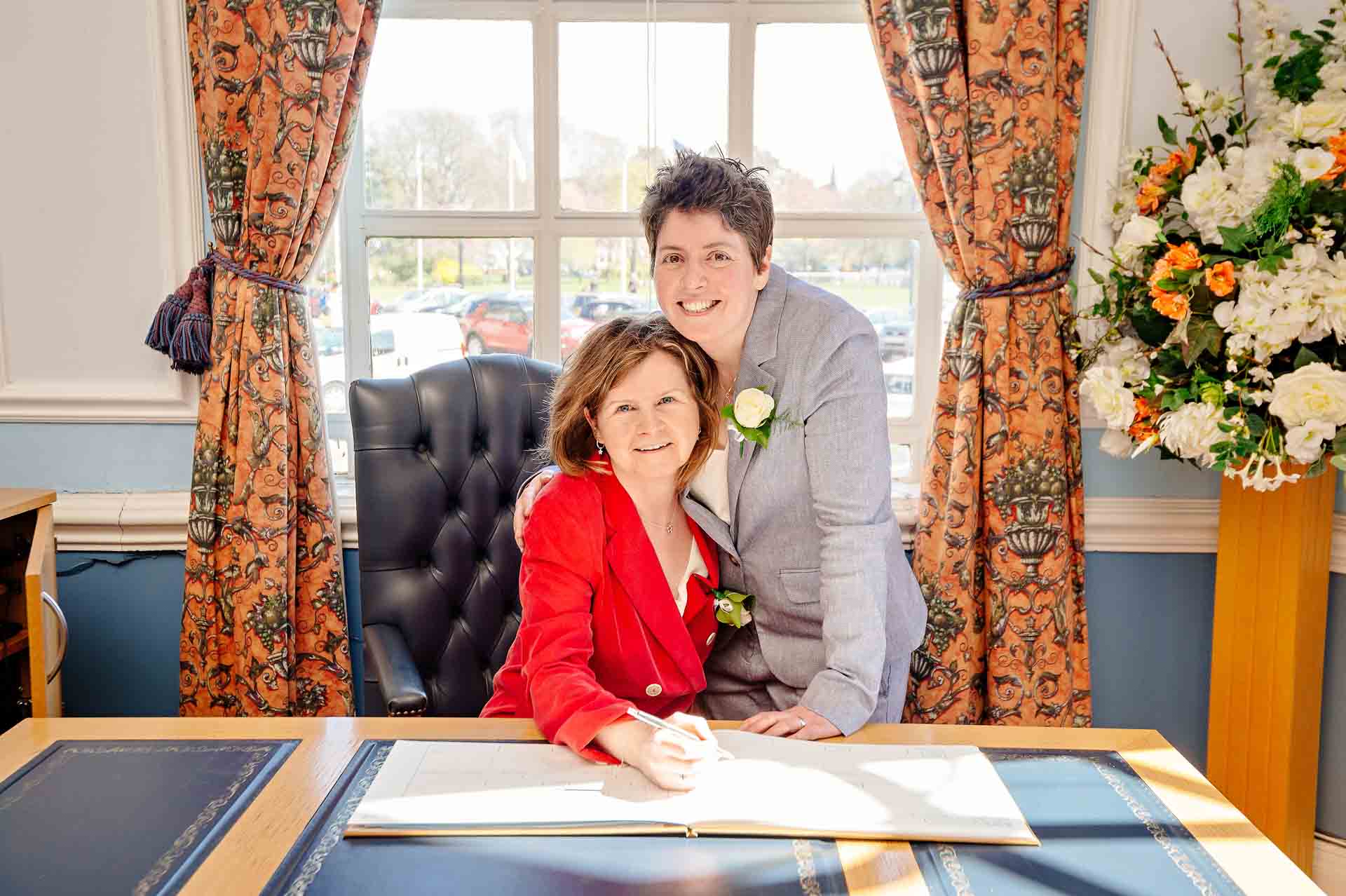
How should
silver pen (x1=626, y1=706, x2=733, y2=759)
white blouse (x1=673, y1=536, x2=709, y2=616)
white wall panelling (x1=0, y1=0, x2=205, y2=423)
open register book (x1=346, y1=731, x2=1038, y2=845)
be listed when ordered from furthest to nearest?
white wall panelling (x1=0, y1=0, x2=205, y2=423) < white blouse (x1=673, y1=536, x2=709, y2=616) < silver pen (x1=626, y1=706, x2=733, y2=759) < open register book (x1=346, y1=731, x2=1038, y2=845)

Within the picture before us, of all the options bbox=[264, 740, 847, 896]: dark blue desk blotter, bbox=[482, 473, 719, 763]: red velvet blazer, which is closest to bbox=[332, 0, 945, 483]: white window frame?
bbox=[482, 473, 719, 763]: red velvet blazer

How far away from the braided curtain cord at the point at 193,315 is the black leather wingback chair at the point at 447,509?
27.0 inches

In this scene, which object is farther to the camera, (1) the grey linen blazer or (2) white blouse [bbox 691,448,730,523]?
(2) white blouse [bbox 691,448,730,523]

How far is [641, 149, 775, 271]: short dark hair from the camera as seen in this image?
154 cm

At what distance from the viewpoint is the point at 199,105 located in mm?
2398

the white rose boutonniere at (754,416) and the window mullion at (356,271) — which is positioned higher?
the window mullion at (356,271)

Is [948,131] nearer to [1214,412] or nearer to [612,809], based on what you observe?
[1214,412]

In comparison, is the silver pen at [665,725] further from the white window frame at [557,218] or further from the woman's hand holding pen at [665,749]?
the white window frame at [557,218]

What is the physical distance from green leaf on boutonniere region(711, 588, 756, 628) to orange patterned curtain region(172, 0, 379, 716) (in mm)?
1238

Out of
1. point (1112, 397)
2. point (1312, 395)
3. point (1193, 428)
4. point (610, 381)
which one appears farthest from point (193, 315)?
point (1312, 395)

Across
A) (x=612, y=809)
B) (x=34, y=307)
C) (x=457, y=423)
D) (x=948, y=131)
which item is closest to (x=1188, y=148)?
(x=948, y=131)

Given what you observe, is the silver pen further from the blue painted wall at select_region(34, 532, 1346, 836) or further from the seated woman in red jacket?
the blue painted wall at select_region(34, 532, 1346, 836)

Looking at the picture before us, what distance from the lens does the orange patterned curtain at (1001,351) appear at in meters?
2.31

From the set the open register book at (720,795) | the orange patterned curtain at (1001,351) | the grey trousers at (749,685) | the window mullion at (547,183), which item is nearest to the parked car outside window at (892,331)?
the orange patterned curtain at (1001,351)
